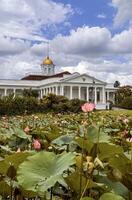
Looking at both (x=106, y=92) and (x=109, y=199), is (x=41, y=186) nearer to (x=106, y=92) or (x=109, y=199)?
(x=109, y=199)

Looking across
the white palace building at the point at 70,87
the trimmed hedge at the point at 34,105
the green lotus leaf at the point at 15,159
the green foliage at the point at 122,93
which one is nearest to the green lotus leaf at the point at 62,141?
the green lotus leaf at the point at 15,159

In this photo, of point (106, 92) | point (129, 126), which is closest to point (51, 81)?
point (106, 92)

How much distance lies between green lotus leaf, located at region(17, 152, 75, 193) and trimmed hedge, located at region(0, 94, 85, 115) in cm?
3293

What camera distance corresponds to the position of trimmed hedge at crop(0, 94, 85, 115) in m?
34.6

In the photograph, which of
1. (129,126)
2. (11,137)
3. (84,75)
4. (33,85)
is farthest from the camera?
(33,85)

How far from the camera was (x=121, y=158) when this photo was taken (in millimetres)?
1320

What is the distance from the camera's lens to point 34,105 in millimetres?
35344

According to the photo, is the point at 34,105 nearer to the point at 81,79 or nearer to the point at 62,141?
the point at 62,141

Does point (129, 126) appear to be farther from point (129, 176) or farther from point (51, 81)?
point (51, 81)

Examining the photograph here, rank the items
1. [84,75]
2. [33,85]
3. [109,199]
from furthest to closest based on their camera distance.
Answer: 1. [33,85]
2. [84,75]
3. [109,199]

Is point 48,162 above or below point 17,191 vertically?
above

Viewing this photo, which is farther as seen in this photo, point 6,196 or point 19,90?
point 19,90

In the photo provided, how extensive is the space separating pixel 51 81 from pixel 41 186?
71.0 meters

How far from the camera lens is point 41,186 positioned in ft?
3.71
